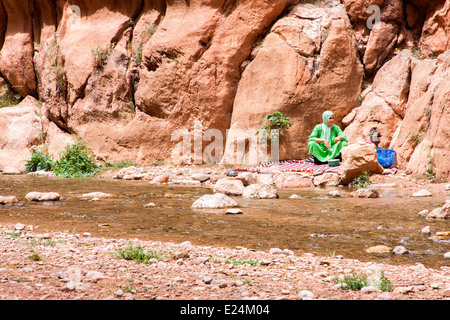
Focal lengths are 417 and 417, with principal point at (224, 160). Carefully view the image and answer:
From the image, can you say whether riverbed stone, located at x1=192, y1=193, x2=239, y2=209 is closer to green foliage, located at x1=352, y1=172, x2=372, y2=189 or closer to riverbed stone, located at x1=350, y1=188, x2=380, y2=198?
riverbed stone, located at x1=350, y1=188, x2=380, y2=198

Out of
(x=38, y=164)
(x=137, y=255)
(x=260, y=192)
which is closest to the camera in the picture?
(x=137, y=255)

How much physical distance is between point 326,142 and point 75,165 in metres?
7.55

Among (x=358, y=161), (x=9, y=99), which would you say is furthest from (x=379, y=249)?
(x=9, y=99)

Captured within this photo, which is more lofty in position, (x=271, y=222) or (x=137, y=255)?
(x=137, y=255)

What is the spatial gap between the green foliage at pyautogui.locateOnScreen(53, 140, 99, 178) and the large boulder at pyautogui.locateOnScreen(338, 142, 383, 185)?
7.56 m

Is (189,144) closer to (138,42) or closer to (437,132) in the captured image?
(138,42)

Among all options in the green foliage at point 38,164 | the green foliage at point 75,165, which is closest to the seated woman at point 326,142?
the green foliage at point 75,165

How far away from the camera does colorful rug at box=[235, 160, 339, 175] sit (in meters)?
9.92

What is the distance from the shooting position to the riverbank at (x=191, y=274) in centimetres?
221

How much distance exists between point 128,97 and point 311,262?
12615 mm

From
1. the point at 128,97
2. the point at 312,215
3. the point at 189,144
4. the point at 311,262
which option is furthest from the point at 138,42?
the point at 311,262

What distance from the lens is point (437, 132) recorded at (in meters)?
8.15

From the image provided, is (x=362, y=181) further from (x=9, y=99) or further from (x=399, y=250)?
(x=9, y=99)

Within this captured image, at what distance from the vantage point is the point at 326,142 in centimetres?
1083
